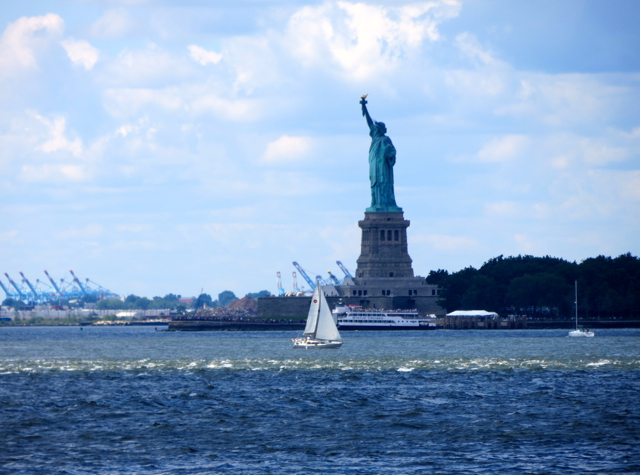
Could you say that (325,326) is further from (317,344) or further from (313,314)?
(317,344)

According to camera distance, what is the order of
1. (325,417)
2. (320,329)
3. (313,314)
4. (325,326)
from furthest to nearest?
(313,314)
(320,329)
(325,326)
(325,417)

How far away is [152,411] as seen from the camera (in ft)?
195

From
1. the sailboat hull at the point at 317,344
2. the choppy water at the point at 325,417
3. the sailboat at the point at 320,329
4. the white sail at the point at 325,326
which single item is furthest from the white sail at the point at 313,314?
the choppy water at the point at 325,417

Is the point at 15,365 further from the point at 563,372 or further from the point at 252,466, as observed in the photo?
the point at 252,466

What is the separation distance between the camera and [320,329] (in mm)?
121000

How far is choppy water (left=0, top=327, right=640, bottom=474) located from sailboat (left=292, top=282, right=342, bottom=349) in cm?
2182

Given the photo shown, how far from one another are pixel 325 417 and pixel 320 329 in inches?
2536

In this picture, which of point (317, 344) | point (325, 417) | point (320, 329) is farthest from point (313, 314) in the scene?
point (325, 417)

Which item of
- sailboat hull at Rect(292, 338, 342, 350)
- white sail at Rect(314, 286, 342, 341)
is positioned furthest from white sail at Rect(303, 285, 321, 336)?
sailboat hull at Rect(292, 338, 342, 350)

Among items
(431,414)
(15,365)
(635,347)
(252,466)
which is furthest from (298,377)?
(635,347)

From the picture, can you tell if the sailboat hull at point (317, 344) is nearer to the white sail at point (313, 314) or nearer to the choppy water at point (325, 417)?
the white sail at point (313, 314)

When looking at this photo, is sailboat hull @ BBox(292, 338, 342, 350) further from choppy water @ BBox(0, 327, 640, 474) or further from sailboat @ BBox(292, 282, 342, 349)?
choppy water @ BBox(0, 327, 640, 474)

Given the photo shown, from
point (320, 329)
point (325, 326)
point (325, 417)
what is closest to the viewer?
point (325, 417)

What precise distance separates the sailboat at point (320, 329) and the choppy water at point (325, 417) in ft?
71.6
